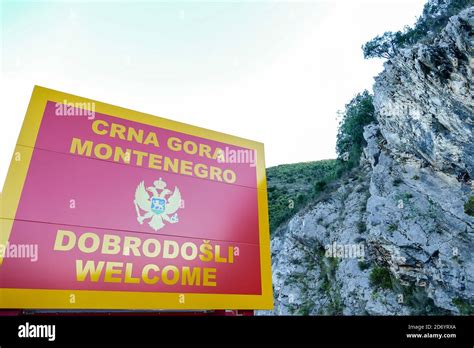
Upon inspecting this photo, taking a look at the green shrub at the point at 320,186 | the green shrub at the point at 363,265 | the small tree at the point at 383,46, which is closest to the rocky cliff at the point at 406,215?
the green shrub at the point at 363,265

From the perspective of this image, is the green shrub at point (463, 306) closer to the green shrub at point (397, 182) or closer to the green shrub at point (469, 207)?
the green shrub at point (469, 207)

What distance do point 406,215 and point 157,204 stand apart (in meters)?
23.3

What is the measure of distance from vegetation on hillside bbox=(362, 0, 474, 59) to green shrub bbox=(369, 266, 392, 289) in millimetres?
19738

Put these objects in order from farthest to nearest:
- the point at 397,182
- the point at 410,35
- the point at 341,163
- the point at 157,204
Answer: the point at 341,163, the point at 410,35, the point at 397,182, the point at 157,204

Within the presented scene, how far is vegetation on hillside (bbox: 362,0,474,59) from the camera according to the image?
112 feet

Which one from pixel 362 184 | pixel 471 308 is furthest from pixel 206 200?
pixel 362 184

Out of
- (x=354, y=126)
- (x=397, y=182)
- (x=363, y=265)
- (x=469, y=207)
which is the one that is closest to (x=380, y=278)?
(x=363, y=265)

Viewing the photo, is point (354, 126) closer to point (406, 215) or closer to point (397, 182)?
point (397, 182)

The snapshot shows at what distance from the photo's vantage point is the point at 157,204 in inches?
325

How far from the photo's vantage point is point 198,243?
8.56 meters

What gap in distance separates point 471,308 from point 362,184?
624 inches

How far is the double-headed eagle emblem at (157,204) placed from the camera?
26.6 ft

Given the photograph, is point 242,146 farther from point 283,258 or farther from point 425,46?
point 283,258

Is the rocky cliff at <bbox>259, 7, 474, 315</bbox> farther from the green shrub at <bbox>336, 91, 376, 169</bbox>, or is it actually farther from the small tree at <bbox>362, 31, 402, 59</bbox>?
the small tree at <bbox>362, 31, 402, 59</bbox>
